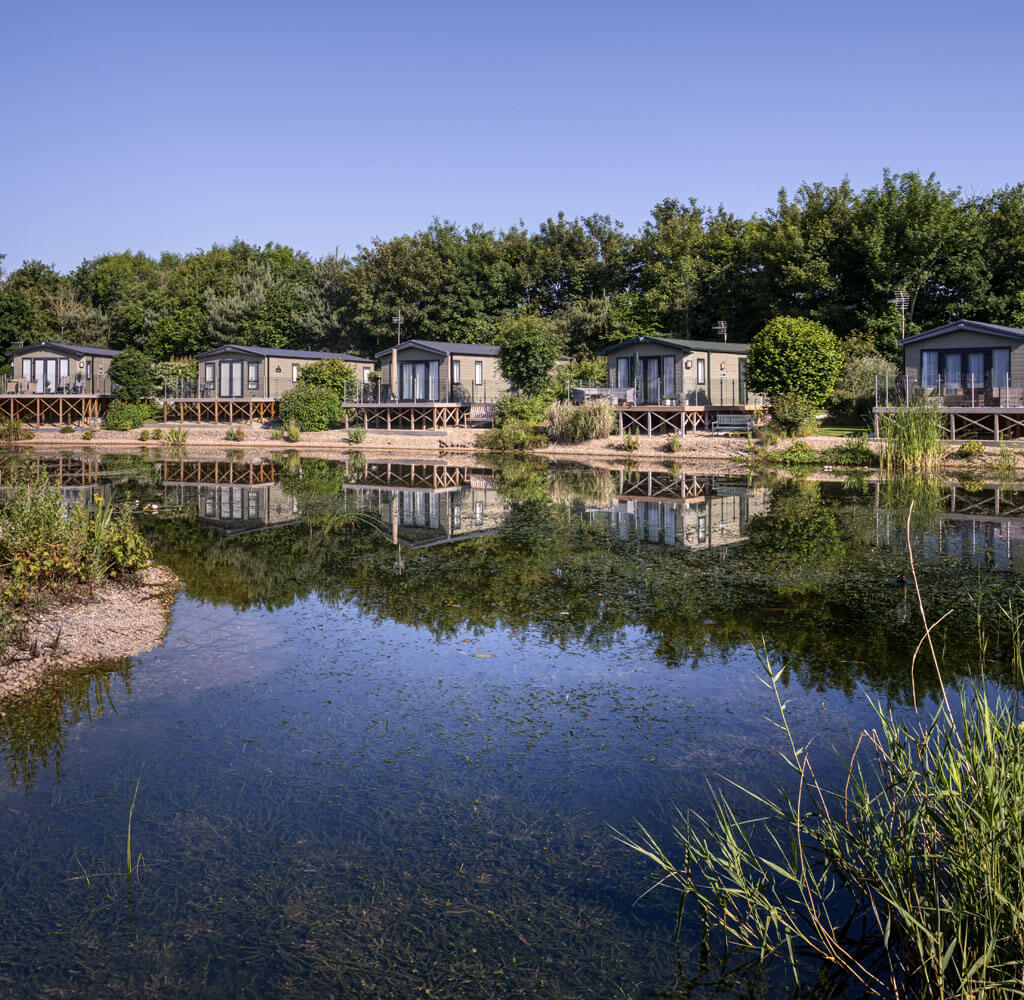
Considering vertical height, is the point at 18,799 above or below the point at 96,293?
below

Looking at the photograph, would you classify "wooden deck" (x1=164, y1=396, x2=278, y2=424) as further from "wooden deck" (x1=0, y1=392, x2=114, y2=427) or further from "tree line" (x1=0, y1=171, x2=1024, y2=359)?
"tree line" (x1=0, y1=171, x2=1024, y2=359)

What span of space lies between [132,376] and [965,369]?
37380mm

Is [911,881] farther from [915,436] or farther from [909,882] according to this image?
[915,436]

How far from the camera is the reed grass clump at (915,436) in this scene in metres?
23.8

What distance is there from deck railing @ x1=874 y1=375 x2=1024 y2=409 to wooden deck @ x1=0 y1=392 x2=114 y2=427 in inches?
1479

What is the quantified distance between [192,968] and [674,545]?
10584mm

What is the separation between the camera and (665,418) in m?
35.8

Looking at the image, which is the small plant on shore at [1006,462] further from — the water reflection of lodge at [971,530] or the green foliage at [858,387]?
the green foliage at [858,387]

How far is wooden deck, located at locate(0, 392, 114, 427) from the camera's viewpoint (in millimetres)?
46719

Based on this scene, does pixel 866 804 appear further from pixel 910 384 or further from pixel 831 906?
pixel 910 384

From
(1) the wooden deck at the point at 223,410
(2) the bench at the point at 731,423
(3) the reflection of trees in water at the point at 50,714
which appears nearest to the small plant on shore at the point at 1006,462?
(2) the bench at the point at 731,423

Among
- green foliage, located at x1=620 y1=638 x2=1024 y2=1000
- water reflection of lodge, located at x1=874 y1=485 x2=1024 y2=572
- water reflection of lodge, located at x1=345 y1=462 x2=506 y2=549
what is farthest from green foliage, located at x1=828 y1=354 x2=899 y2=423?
green foliage, located at x1=620 y1=638 x2=1024 y2=1000

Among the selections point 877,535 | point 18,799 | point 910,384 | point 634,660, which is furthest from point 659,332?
point 18,799

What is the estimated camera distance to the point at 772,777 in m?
5.71
